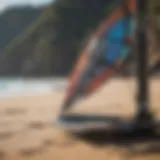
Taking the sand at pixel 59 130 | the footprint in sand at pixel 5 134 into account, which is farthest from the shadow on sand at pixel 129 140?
the footprint in sand at pixel 5 134

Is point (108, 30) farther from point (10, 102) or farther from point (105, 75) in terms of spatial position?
point (10, 102)

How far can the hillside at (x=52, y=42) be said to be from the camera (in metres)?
0.59

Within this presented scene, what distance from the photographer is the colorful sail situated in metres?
0.61

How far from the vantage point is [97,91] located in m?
0.61

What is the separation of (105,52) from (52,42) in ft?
0.32

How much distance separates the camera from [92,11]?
0.60m

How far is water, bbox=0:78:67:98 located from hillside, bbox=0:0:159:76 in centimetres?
1

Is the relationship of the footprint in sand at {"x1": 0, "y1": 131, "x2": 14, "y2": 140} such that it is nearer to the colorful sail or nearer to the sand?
the sand

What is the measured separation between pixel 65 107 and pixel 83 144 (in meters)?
0.07

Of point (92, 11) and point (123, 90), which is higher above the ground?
point (92, 11)

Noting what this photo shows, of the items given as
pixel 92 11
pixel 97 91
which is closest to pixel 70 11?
pixel 92 11

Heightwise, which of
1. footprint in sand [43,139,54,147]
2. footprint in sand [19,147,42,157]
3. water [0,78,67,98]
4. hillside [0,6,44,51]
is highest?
hillside [0,6,44,51]

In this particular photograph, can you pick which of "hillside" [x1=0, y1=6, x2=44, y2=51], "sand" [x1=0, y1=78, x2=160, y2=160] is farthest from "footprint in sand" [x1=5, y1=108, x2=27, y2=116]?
"hillside" [x1=0, y1=6, x2=44, y2=51]

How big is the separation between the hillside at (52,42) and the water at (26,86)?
0.01 m
